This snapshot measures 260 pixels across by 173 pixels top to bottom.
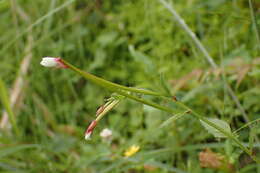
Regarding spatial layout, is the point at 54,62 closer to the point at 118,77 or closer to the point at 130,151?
the point at 130,151

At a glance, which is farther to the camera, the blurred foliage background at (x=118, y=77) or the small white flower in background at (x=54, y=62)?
the blurred foliage background at (x=118, y=77)

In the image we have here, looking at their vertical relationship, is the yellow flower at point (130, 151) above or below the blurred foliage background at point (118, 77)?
below

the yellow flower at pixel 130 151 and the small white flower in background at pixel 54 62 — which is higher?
the small white flower in background at pixel 54 62

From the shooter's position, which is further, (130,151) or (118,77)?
(118,77)

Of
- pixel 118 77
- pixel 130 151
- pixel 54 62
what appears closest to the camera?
pixel 54 62

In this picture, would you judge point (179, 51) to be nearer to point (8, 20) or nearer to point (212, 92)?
point (212, 92)

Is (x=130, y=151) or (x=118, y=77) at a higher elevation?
(x=118, y=77)

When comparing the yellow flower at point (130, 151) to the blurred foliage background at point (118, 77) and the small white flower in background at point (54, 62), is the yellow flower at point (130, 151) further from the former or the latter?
the small white flower in background at point (54, 62)

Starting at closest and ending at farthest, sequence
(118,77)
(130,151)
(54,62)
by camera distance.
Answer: (54,62)
(130,151)
(118,77)

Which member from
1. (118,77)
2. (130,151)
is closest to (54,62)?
(130,151)

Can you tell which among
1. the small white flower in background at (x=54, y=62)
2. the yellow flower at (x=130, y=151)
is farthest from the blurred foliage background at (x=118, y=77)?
the small white flower in background at (x=54, y=62)

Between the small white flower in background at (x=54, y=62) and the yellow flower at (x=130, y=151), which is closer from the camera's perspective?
the small white flower in background at (x=54, y=62)
